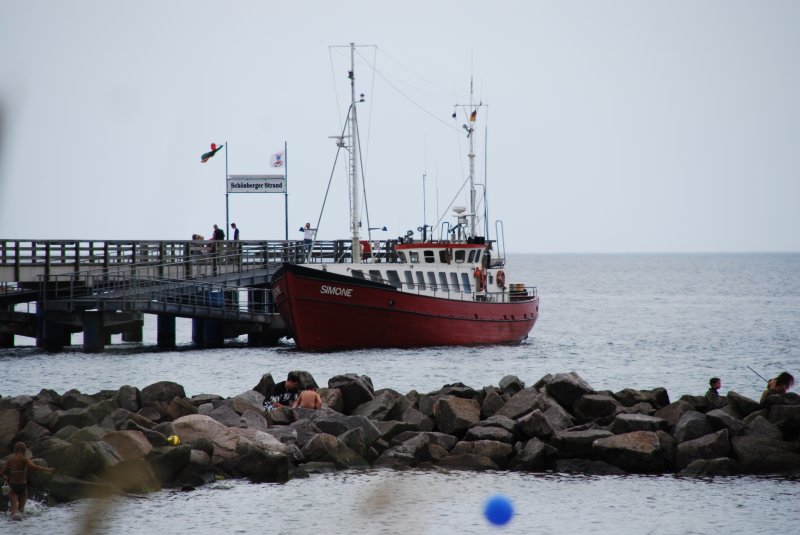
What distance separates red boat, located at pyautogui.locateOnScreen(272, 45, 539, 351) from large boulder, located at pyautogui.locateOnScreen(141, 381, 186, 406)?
48.7ft

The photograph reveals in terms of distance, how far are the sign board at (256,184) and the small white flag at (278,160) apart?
1.03 metres

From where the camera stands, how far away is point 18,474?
643 inches

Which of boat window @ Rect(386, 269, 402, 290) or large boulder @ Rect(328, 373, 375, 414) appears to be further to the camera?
boat window @ Rect(386, 269, 402, 290)

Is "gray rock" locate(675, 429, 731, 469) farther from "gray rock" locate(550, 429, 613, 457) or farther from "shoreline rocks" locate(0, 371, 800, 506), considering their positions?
"gray rock" locate(550, 429, 613, 457)

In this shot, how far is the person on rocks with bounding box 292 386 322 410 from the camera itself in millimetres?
22719

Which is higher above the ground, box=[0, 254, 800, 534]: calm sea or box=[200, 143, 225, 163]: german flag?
box=[200, 143, 225, 163]: german flag

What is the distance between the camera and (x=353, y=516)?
17.6 meters

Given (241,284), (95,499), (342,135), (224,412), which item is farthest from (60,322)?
(95,499)

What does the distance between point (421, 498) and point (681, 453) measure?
4847 millimetres

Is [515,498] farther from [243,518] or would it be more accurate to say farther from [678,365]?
[678,365]

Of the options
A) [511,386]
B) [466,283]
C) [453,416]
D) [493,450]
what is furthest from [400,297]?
[493,450]

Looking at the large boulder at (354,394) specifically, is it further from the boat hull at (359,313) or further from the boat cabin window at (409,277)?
the boat cabin window at (409,277)

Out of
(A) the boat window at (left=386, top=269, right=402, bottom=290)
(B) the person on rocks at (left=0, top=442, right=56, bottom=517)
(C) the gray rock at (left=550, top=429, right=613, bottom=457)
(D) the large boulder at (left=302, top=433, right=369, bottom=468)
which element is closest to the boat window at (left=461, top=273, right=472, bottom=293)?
(A) the boat window at (left=386, top=269, right=402, bottom=290)

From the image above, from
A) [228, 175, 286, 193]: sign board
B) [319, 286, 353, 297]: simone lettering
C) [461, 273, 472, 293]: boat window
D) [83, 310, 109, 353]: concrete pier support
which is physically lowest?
[83, 310, 109, 353]: concrete pier support
